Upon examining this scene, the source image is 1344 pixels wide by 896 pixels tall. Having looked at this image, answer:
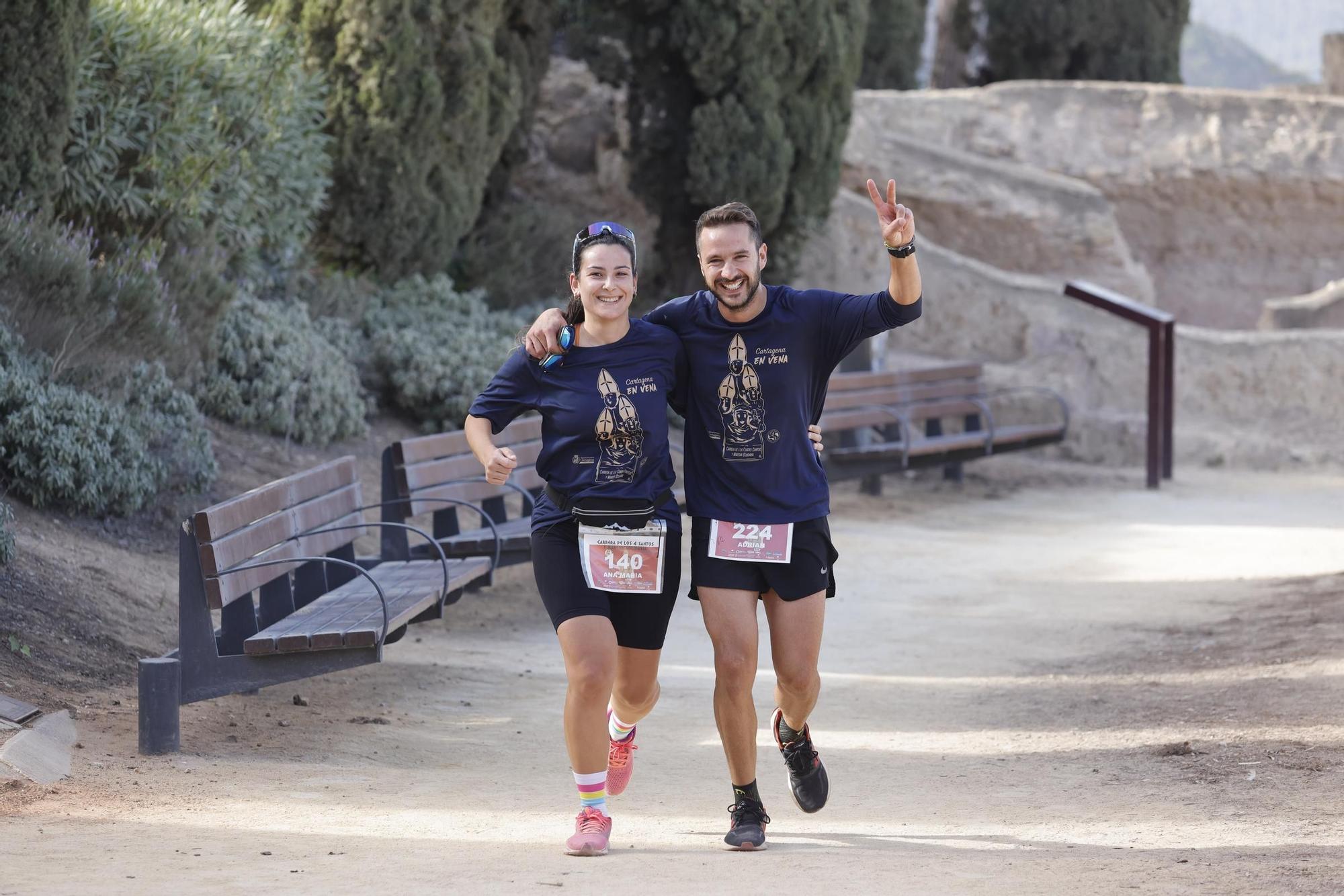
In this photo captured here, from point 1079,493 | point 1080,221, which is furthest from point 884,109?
point 1079,493

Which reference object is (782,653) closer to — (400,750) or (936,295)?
(400,750)

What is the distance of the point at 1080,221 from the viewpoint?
1623 cm

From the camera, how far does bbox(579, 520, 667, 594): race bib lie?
4.25 meters

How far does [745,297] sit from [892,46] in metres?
18.6

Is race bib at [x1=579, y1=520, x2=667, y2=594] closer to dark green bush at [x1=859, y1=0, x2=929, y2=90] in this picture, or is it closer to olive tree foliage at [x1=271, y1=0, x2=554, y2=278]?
olive tree foliage at [x1=271, y1=0, x2=554, y2=278]

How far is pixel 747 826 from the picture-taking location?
14.4 feet

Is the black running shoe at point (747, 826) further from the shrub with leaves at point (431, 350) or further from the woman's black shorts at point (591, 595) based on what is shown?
the shrub with leaves at point (431, 350)

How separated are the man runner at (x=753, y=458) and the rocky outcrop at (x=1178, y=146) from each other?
44.8 feet

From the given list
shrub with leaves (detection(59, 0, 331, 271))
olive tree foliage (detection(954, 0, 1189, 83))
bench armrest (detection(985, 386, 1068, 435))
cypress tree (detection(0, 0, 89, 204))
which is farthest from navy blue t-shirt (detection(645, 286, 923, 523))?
olive tree foliage (detection(954, 0, 1189, 83))

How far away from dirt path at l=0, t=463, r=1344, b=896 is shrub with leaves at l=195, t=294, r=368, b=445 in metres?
2.12

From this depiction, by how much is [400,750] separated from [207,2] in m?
7.56

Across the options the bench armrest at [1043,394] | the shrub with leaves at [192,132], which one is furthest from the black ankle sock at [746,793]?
the bench armrest at [1043,394]

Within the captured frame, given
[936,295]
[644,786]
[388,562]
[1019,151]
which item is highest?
[1019,151]

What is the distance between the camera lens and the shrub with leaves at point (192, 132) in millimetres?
9516
